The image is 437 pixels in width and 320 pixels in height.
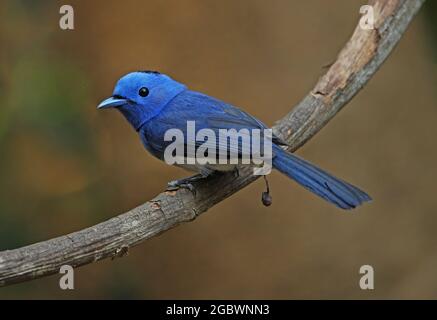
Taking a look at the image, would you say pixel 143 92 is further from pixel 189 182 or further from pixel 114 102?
pixel 189 182

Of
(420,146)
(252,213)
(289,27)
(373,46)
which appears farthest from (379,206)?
(373,46)

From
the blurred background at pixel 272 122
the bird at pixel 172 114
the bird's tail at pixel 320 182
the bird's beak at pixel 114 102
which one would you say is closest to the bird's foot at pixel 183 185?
the bird at pixel 172 114

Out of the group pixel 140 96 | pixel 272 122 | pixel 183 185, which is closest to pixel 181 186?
pixel 183 185

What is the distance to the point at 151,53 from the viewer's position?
17.9 feet

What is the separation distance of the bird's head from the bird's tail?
2.13 ft

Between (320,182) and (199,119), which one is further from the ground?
(199,119)

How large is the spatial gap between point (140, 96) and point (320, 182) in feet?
3.22

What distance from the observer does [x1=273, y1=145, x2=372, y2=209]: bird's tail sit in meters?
3.13

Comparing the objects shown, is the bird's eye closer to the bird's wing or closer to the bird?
the bird

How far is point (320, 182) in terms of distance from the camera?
320 cm

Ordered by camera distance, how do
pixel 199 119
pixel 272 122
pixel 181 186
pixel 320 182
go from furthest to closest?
pixel 272 122 → pixel 199 119 → pixel 181 186 → pixel 320 182

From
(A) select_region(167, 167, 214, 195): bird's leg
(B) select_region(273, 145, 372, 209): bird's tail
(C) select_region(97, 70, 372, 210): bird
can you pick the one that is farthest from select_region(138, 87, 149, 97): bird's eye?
(B) select_region(273, 145, 372, 209): bird's tail

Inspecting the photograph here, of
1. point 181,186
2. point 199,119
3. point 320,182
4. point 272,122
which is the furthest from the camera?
point 272,122

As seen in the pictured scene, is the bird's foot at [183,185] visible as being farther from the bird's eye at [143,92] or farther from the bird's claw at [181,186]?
the bird's eye at [143,92]
